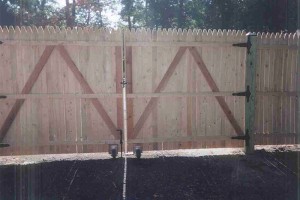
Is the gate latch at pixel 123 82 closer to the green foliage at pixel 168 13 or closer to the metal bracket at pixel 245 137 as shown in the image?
the metal bracket at pixel 245 137

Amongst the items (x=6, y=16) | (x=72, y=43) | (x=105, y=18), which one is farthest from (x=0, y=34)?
(x=105, y=18)

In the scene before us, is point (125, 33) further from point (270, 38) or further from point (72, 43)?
point (270, 38)

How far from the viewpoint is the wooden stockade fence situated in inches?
250

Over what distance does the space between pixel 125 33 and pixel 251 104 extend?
3.07 m

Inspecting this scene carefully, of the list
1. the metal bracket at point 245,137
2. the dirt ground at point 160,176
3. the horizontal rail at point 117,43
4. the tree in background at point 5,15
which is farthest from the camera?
the tree in background at point 5,15

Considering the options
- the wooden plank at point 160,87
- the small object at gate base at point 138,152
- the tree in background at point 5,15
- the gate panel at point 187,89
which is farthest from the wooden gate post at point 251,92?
the tree in background at point 5,15

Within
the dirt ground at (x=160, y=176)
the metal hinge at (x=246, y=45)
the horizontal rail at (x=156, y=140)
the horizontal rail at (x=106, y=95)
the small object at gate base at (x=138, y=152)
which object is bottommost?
the dirt ground at (x=160, y=176)

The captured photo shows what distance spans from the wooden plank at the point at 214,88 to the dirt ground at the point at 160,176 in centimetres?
59

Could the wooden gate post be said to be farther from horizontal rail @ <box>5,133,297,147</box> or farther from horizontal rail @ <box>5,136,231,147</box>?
horizontal rail @ <box>5,136,231,147</box>

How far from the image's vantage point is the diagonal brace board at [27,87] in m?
6.33

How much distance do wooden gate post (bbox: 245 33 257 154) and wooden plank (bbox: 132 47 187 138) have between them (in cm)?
142

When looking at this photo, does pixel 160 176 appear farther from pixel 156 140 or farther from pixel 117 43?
pixel 117 43

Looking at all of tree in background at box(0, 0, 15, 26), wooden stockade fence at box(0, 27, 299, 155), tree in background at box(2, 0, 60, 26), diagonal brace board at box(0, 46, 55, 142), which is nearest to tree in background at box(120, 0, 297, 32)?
tree in background at box(2, 0, 60, 26)

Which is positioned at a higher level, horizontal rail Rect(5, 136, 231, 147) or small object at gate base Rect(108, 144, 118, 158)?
horizontal rail Rect(5, 136, 231, 147)
